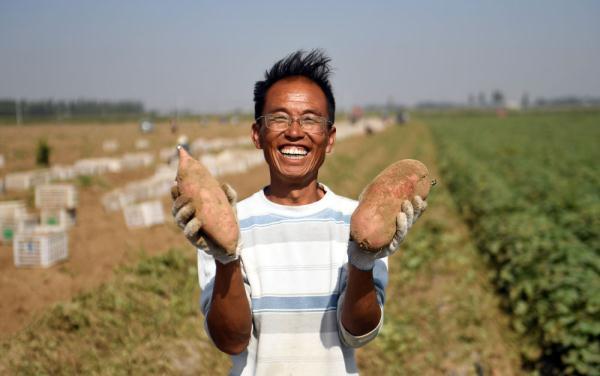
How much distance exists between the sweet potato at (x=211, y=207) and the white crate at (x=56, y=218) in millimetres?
8131

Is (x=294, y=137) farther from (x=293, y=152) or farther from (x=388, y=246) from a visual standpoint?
(x=388, y=246)

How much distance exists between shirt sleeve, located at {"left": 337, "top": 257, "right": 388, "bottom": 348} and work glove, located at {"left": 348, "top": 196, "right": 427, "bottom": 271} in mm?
176

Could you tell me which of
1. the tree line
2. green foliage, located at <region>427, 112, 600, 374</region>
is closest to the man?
green foliage, located at <region>427, 112, 600, 374</region>

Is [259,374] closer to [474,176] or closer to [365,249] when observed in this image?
[365,249]

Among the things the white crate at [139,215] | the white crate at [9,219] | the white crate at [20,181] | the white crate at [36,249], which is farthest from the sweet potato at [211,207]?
the white crate at [20,181]

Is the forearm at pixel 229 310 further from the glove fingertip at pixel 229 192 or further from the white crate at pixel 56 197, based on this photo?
the white crate at pixel 56 197


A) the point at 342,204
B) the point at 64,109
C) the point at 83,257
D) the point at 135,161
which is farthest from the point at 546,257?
the point at 64,109

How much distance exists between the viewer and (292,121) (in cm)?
193

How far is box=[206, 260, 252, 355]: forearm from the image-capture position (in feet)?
5.49

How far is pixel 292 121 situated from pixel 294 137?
60 mm

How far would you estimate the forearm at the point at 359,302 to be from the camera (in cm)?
170

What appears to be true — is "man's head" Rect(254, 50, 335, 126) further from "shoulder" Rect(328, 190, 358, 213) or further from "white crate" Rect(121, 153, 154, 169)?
"white crate" Rect(121, 153, 154, 169)

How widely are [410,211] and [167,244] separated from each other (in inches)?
274

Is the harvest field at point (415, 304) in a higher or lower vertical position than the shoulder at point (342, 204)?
lower
